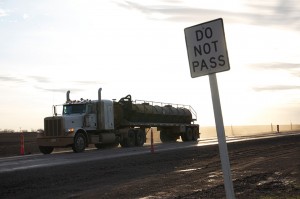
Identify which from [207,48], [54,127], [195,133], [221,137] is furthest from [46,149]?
[207,48]

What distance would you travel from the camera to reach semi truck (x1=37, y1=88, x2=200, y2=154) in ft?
82.4

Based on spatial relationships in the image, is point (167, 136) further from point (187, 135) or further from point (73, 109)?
point (73, 109)

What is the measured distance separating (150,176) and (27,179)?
12.1 ft

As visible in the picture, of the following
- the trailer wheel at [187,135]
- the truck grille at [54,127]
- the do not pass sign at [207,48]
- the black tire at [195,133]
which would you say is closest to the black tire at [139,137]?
the truck grille at [54,127]

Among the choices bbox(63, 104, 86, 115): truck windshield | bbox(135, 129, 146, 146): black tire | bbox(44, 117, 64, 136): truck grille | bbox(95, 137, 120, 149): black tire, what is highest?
bbox(63, 104, 86, 115): truck windshield

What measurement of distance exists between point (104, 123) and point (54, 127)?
4.15 m

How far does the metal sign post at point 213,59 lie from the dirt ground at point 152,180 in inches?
145

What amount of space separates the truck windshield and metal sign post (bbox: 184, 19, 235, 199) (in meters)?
21.0

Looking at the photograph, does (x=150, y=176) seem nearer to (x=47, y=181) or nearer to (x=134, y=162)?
(x=47, y=181)

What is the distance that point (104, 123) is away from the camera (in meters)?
28.5

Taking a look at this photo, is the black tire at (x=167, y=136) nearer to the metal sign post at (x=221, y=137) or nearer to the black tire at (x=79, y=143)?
the black tire at (x=79, y=143)

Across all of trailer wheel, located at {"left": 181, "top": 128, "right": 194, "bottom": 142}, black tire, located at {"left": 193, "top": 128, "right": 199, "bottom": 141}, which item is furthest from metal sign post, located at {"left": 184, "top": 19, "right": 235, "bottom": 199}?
black tire, located at {"left": 193, "top": 128, "right": 199, "bottom": 141}

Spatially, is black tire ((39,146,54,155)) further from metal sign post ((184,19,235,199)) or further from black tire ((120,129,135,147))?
metal sign post ((184,19,235,199))

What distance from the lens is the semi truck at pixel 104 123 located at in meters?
25.1
